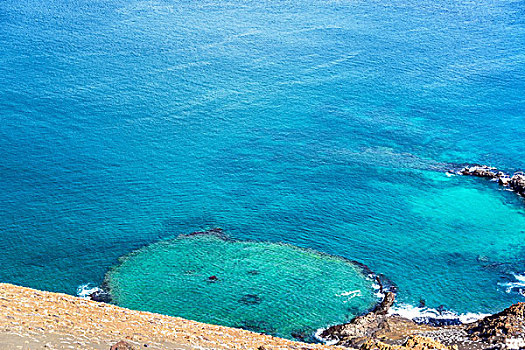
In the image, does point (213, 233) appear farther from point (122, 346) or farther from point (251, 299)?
point (122, 346)

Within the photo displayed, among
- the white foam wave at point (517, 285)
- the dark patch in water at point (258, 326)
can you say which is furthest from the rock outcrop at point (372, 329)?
the white foam wave at point (517, 285)

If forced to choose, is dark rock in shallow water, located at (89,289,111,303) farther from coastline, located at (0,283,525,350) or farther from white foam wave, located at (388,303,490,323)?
white foam wave, located at (388,303,490,323)

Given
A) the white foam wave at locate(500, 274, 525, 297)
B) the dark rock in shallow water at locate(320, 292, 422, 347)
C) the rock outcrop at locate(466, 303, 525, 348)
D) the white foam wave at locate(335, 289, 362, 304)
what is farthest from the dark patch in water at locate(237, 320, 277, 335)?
the white foam wave at locate(500, 274, 525, 297)

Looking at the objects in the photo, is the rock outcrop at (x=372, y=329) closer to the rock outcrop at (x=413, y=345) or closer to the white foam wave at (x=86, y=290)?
the rock outcrop at (x=413, y=345)

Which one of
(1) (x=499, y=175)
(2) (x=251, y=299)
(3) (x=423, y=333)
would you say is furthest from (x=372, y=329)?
(1) (x=499, y=175)

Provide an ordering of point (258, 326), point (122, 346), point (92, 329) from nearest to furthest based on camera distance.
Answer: point (122, 346) → point (92, 329) → point (258, 326)
